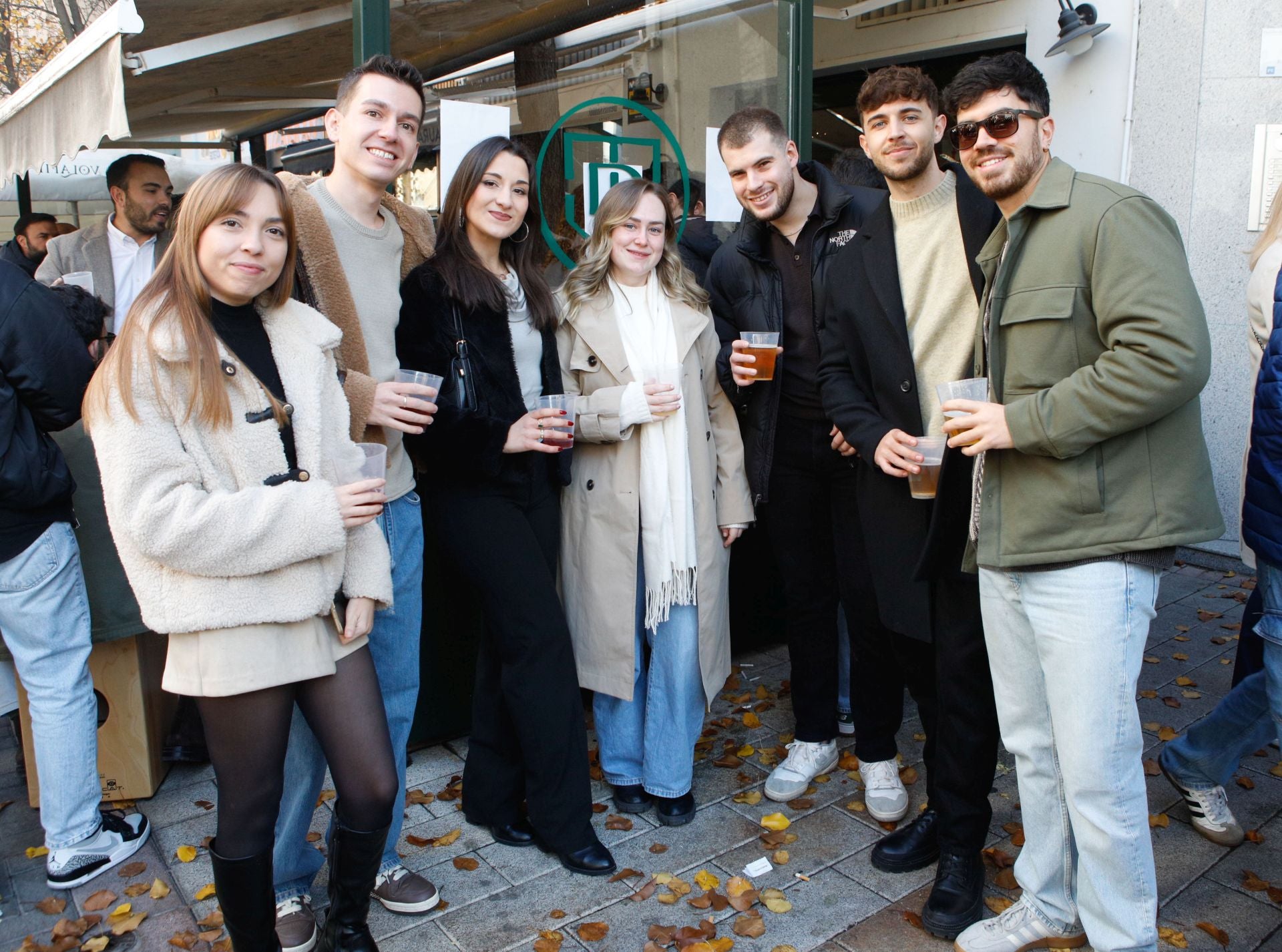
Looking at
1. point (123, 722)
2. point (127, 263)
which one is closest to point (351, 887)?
point (123, 722)

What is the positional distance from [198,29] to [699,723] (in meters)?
3.69

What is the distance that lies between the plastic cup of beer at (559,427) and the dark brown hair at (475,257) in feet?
1.02

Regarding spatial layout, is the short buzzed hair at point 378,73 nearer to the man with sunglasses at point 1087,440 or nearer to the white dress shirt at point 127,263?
the man with sunglasses at point 1087,440

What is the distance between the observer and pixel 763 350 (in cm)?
314

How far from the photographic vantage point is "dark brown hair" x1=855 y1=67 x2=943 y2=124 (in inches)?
110

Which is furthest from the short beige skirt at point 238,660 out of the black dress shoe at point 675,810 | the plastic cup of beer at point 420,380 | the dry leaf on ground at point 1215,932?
the dry leaf on ground at point 1215,932

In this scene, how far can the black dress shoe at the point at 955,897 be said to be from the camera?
2.71 metres

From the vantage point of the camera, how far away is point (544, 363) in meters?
3.12

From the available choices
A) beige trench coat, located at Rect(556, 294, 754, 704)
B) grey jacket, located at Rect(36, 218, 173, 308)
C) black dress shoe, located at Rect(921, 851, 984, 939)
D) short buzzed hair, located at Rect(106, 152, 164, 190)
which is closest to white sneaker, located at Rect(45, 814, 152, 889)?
beige trench coat, located at Rect(556, 294, 754, 704)

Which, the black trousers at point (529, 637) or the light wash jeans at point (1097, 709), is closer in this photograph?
the light wash jeans at point (1097, 709)

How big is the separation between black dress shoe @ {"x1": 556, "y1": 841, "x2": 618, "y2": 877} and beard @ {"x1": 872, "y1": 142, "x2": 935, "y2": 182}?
2226 millimetres

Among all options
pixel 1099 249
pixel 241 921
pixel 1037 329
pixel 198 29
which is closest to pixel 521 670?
pixel 241 921

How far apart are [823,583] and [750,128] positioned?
1582mm

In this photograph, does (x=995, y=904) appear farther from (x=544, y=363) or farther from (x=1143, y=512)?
(x=544, y=363)
